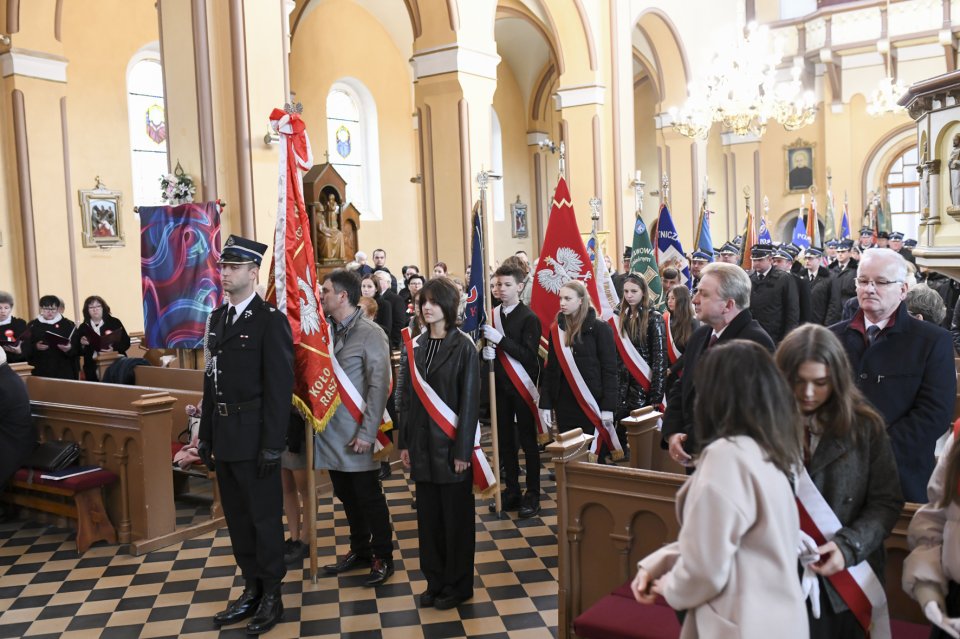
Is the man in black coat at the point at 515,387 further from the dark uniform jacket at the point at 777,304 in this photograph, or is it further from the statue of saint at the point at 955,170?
the dark uniform jacket at the point at 777,304

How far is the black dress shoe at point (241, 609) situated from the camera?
4203 mm

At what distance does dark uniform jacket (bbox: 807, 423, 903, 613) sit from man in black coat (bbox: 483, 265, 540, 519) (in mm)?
3455

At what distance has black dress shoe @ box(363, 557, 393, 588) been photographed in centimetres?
465

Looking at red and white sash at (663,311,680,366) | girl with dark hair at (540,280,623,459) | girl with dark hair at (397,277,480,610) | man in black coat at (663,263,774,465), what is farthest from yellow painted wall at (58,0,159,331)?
man in black coat at (663,263,774,465)

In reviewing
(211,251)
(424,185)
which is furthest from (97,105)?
(211,251)

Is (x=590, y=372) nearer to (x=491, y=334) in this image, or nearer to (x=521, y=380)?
(x=521, y=380)

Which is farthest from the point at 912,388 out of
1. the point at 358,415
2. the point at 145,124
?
the point at 145,124

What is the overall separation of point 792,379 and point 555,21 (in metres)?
12.9

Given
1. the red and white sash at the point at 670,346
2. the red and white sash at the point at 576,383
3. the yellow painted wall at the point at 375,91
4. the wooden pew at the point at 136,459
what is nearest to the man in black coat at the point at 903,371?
the red and white sash at the point at 576,383

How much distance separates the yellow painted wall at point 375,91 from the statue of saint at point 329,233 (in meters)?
3.16

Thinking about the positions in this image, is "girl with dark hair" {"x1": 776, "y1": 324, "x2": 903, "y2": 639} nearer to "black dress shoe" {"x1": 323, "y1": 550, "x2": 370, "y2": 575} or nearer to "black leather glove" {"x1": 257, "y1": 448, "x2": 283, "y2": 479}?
"black leather glove" {"x1": 257, "y1": 448, "x2": 283, "y2": 479}

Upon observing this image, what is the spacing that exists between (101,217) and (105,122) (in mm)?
1540

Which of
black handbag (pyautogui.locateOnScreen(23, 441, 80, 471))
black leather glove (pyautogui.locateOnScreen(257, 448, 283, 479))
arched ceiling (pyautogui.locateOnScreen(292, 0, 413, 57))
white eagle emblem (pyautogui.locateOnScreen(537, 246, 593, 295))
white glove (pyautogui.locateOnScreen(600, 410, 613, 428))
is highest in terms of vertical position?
arched ceiling (pyautogui.locateOnScreen(292, 0, 413, 57))

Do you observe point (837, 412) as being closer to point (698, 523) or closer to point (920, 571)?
point (920, 571)
